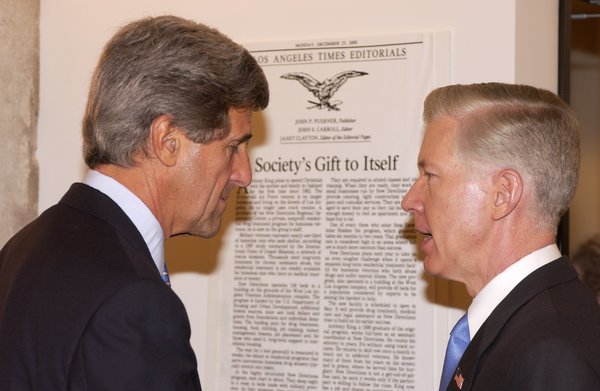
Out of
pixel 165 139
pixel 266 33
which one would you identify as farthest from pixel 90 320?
pixel 266 33

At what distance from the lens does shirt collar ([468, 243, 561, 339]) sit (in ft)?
5.88

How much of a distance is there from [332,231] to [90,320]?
138cm

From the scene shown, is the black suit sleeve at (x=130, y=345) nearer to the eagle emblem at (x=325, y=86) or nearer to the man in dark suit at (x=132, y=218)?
the man in dark suit at (x=132, y=218)

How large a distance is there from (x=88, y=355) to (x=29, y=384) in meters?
0.12

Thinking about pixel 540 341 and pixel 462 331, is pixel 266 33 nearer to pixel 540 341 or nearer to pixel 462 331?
pixel 462 331

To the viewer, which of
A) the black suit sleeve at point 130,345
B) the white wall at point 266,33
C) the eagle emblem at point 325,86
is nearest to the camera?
the black suit sleeve at point 130,345

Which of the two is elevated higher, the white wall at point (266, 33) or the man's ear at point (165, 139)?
the white wall at point (266, 33)

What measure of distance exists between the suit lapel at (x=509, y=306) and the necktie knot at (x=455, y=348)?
0.17 meters

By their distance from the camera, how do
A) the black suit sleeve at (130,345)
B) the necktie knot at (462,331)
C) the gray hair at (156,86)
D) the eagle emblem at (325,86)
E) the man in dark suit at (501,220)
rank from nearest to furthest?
1. the black suit sleeve at (130,345)
2. the man in dark suit at (501,220)
3. the gray hair at (156,86)
4. the necktie knot at (462,331)
5. the eagle emblem at (325,86)

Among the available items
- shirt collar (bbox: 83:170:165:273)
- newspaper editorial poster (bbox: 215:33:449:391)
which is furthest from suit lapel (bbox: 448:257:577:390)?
newspaper editorial poster (bbox: 215:33:449:391)

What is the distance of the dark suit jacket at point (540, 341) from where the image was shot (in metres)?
1.48

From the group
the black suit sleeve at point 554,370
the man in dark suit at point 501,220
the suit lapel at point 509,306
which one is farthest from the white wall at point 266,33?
the black suit sleeve at point 554,370

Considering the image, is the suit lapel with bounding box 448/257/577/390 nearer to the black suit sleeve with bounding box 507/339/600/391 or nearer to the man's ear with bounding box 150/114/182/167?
the black suit sleeve with bounding box 507/339/600/391

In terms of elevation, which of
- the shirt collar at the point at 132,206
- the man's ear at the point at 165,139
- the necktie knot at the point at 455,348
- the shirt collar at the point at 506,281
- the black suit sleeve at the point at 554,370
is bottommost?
the necktie knot at the point at 455,348
